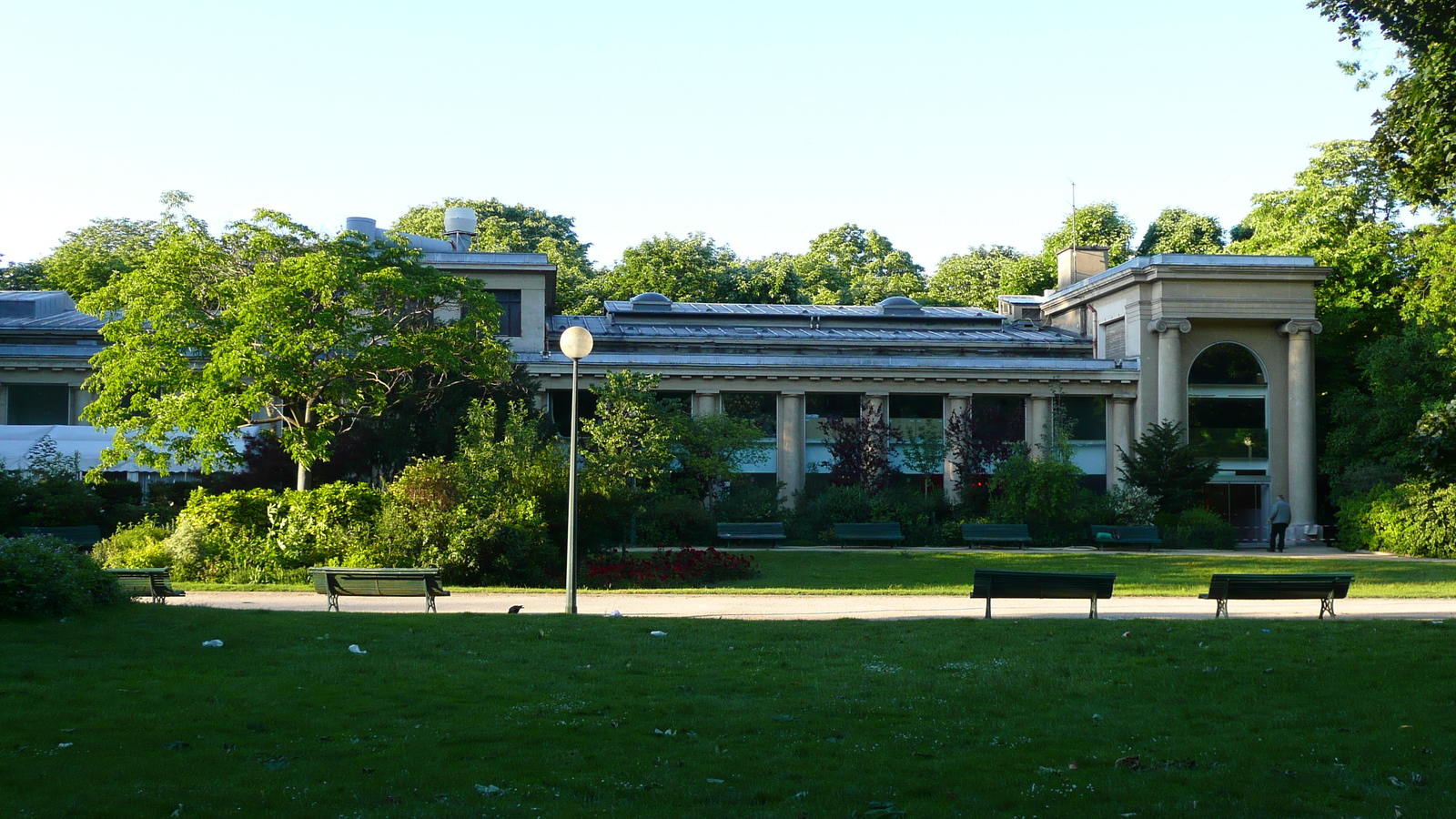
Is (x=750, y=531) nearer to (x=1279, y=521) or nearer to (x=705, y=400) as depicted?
(x=705, y=400)

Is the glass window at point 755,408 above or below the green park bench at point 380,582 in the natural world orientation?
above

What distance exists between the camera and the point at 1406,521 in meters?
36.0

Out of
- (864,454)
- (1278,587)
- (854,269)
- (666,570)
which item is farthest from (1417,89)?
(854,269)

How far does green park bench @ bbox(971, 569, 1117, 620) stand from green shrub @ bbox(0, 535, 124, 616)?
37.6ft

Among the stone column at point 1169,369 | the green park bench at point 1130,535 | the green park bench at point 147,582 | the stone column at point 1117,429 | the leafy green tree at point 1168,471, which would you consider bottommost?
the green park bench at point 1130,535

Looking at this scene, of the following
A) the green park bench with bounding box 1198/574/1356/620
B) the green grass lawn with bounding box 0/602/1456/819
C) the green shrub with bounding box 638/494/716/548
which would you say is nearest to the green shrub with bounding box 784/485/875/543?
the green shrub with bounding box 638/494/716/548

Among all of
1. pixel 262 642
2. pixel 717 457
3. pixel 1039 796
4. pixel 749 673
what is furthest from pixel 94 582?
pixel 717 457

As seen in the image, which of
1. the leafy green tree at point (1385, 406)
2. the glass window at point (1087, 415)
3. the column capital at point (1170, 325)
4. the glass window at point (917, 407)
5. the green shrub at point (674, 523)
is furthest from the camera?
the glass window at point (1087, 415)

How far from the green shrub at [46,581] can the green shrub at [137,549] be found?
10.5 m

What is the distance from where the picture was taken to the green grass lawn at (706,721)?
23.4ft

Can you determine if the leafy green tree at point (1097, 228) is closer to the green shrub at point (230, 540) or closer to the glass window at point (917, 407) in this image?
the glass window at point (917, 407)

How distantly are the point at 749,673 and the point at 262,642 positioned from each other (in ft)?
16.5

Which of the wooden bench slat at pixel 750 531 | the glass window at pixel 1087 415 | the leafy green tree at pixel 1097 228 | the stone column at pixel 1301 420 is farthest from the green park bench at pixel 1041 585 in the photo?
the leafy green tree at pixel 1097 228

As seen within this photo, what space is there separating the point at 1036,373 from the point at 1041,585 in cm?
3058
